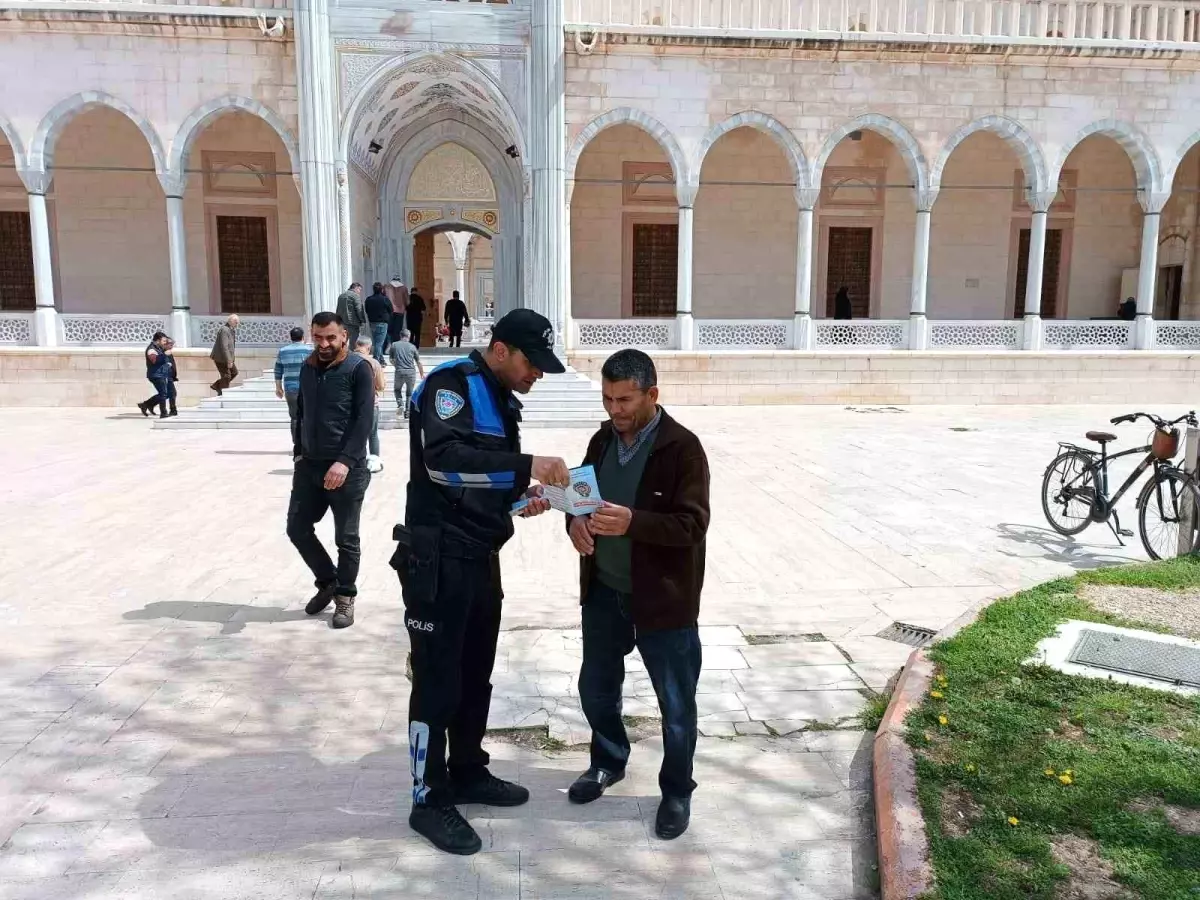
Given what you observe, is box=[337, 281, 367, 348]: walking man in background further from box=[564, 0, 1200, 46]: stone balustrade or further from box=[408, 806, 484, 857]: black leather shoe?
box=[408, 806, 484, 857]: black leather shoe

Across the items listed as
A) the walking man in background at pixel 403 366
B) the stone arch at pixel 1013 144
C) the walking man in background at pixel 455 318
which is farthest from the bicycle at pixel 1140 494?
the walking man in background at pixel 455 318

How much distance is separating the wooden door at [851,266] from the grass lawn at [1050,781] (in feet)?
54.1

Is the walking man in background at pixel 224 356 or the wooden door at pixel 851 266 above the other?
the wooden door at pixel 851 266

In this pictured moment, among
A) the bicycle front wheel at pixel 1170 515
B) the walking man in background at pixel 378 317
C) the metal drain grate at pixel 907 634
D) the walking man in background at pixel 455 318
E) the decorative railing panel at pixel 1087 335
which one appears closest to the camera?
the metal drain grate at pixel 907 634

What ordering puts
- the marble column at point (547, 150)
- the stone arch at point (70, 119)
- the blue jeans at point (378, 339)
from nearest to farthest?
the blue jeans at point (378, 339)
the stone arch at point (70, 119)
the marble column at point (547, 150)

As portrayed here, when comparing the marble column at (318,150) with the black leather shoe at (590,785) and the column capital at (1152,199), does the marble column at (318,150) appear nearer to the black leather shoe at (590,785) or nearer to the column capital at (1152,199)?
the black leather shoe at (590,785)

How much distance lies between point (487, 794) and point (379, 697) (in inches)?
45.0

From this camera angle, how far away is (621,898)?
252 cm

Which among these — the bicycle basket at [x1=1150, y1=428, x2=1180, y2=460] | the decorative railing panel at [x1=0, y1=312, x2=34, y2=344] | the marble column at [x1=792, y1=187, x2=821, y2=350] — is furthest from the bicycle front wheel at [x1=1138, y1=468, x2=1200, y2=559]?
the decorative railing panel at [x1=0, y1=312, x2=34, y2=344]

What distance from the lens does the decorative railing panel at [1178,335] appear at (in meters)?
17.5

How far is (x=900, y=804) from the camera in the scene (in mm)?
2824

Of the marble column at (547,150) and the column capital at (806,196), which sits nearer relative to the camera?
the marble column at (547,150)

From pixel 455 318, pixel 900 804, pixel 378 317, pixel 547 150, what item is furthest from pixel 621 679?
pixel 455 318

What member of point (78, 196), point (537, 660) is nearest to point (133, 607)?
point (537, 660)
